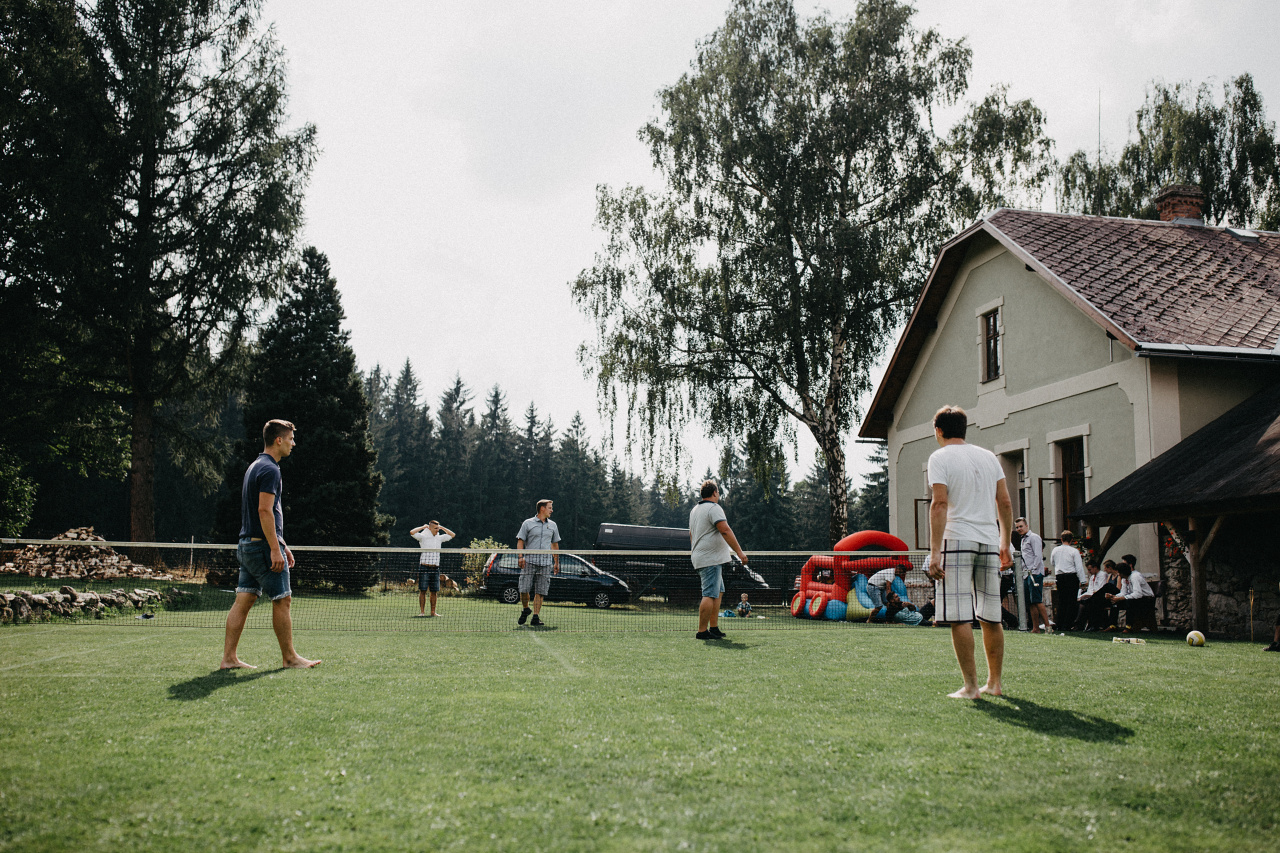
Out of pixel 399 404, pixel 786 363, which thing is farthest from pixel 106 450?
pixel 399 404

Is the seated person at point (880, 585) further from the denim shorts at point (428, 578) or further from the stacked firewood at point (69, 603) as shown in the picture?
the stacked firewood at point (69, 603)

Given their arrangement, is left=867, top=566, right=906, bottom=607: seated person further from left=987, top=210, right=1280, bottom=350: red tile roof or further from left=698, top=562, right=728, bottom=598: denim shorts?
left=698, top=562, right=728, bottom=598: denim shorts

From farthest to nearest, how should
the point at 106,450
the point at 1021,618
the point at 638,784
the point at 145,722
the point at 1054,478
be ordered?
the point at 106,450 < the point at 1054,478 < the point at 1021,618 < the point at 145,722 < the point at 638,784

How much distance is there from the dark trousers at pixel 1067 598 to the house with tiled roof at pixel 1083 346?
118 cm

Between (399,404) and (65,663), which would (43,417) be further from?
(399,404)

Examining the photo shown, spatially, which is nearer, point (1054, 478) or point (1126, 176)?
point (1054, 478)

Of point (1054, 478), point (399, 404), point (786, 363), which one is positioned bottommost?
point (1054, 478)

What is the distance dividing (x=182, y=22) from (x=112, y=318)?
8.73 meters

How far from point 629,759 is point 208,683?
3.73m

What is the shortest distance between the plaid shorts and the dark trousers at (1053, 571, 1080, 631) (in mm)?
9947

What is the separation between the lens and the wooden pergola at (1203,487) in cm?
1159

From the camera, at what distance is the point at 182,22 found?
2511 centimetres

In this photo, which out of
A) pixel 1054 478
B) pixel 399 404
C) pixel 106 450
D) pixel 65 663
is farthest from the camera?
pixel 399 404

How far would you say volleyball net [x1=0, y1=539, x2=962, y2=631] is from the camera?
504 inches
